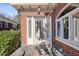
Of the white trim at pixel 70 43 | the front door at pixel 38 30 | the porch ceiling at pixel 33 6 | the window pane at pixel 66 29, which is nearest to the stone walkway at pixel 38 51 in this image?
the front door at pixel 38 30

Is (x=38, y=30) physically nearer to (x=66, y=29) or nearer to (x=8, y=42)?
(x=66, y=29)

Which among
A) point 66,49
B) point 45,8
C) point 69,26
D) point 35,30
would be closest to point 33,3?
point 45,8

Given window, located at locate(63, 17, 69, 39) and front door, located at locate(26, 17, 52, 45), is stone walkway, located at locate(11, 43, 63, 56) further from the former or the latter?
window, located at locate(63, 17, 69, 39)

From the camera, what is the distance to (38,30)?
4.34 m

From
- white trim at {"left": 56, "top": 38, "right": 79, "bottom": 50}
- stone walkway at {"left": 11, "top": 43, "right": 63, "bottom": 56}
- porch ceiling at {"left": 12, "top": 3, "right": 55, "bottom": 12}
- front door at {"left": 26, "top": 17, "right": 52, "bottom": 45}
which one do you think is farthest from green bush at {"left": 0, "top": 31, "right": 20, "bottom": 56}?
white trim at {"left": 56, "top": 38, "right": 79, "bottom": 50}

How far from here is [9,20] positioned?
166 inches

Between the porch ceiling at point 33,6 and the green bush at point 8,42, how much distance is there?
516mm

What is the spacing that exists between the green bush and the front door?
0.82 feet

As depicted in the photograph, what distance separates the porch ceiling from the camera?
416cm

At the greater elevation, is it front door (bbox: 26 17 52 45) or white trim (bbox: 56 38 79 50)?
front door (bbox: 26 17 52 45)

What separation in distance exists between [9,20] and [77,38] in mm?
1390

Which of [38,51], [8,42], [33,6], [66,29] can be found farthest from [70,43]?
[8,42]

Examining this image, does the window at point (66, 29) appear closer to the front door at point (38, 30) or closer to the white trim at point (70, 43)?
the white trim at point (70, 43)

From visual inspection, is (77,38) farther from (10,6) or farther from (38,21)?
(10,6)
